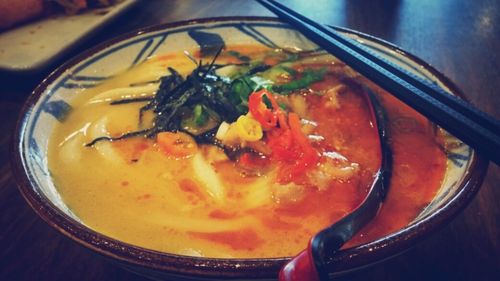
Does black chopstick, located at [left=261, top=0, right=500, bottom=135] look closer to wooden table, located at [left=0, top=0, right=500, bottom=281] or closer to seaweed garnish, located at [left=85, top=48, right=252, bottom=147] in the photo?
wooden table, located at [left=0, top=0, right=500, bottom=281]

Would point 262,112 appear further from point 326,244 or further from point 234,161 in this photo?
point 326,244

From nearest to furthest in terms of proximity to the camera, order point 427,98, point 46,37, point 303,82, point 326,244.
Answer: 1. point 326,244
2. point 427,98
3. point 303,82
4. point 46,37

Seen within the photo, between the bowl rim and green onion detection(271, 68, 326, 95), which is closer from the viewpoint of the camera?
the bowl rim

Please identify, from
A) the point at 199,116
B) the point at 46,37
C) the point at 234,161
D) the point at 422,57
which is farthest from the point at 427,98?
the point at 46,37

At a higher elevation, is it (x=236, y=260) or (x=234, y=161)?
(x=236, y=260)

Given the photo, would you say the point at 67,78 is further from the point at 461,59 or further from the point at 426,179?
the point at 461,59

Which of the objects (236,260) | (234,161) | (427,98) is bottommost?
(234,161)

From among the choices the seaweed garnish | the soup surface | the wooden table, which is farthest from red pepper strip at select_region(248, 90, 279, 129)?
the wooden table

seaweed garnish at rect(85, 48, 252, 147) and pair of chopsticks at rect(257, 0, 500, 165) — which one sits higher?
pair of chopsticks at rect(257, 0, 500, 165)
